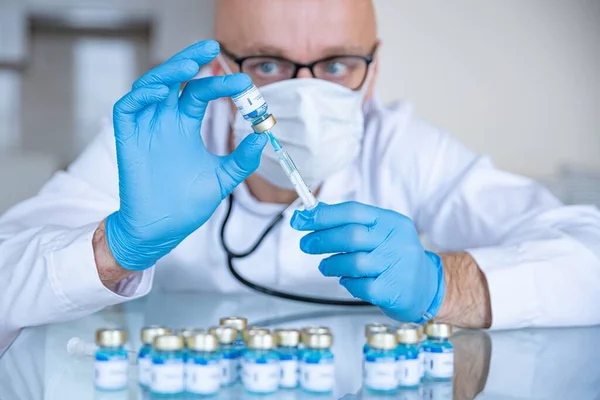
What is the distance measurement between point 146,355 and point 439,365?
0.34 meters

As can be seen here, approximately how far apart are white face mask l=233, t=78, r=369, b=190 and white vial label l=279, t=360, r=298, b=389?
66 cm

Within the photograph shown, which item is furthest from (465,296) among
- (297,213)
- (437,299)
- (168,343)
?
(168,343)

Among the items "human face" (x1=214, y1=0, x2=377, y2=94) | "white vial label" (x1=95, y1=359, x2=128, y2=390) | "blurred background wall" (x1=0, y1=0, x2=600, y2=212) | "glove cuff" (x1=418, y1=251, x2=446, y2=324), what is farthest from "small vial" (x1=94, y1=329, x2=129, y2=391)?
"blurred background wall" (x1=0, y1=0, x2=600, y2=212)

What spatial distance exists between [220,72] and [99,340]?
3.04 ft

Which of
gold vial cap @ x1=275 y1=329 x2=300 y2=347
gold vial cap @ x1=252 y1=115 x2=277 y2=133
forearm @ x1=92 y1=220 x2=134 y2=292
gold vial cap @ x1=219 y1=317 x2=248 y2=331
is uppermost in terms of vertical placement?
gold vial cap @ x1=252 y1=115 x2=277 y2=133

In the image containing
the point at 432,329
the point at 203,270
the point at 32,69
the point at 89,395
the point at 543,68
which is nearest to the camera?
the point at 89,395

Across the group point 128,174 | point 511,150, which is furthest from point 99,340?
point 511,150

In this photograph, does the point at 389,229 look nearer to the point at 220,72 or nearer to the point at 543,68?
the point at 220,72

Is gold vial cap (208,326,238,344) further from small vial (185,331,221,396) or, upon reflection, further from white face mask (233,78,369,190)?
white face mask (233,78,369,190)

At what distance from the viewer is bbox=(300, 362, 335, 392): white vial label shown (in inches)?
32.0

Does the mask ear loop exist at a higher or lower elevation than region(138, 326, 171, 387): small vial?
higher

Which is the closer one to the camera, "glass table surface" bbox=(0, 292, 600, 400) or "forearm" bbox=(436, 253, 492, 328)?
"glass table surface" bbox=(0, 292, 600, 400)

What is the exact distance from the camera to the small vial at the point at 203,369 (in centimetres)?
79

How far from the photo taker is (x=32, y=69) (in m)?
4.40
